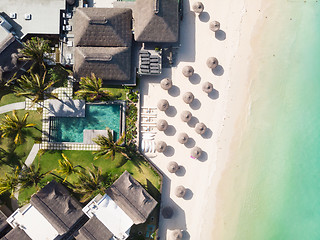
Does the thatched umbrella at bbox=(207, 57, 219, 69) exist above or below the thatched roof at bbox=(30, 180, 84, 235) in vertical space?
above

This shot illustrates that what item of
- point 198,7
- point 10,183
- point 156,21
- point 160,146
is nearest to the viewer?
point 10,183

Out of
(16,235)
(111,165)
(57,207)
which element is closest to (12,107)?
(57,207)

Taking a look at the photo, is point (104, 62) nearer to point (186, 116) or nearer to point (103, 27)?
point (103, 27)

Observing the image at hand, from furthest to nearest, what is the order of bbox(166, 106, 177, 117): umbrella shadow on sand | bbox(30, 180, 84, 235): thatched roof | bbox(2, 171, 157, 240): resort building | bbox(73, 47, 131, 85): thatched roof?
bbox(166, 106, 177, 117): umbrella shadow on sand, bbox(73, 47, 131, 85): thatched roof, bbox(2, 171, 157, 240): resort building, bbox(30, 180, 84, 235): thatched roof

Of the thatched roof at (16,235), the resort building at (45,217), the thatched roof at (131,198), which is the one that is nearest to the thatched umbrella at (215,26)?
the thatched roof at (131,198)

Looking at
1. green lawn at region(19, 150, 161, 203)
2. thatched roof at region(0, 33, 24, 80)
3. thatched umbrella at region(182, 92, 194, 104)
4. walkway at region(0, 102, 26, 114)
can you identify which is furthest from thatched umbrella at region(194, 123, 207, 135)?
thatched roof at region(0, 33, 24, 80)

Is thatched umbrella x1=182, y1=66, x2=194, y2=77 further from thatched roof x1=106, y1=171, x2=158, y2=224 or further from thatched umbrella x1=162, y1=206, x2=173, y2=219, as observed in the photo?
thatched umbrella x1=162, y1=206, x2=173, y2=219
